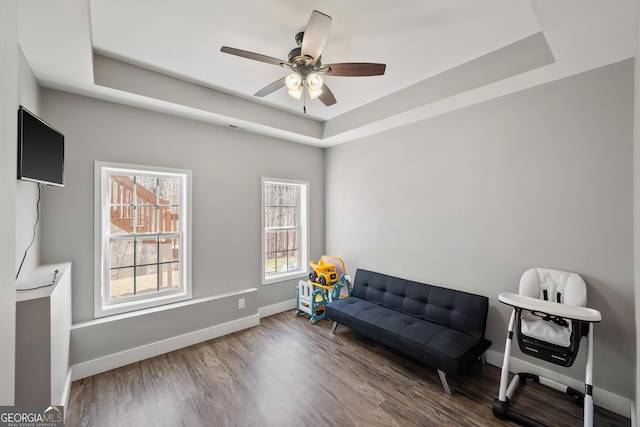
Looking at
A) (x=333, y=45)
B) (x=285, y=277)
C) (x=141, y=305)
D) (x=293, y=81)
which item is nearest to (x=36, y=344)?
(x=141, y=305)

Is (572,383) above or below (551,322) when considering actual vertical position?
below

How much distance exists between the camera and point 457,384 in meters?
2.41

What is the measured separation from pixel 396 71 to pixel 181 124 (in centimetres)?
252

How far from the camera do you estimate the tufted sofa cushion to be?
2.38 m

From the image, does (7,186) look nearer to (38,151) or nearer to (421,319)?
(38,151)

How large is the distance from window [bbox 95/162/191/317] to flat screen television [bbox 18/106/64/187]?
63cm

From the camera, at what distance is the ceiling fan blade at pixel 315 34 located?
5.14ft

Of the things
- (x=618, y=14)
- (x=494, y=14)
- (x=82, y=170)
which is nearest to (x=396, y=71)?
(x=494, y=14)

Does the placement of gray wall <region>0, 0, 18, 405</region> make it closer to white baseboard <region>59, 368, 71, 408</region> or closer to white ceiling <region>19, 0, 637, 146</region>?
white ceiling <region>19, 0, 637, 146</region>

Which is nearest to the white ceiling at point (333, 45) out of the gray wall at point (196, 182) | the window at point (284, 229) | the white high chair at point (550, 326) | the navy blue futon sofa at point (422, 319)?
the gray wall at point (196, 182)

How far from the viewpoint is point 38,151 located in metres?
1.79

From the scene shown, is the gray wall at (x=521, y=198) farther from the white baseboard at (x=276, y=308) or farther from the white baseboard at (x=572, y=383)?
the white baseboard at (x=276, y=308)

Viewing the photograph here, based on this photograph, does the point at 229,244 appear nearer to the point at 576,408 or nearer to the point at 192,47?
the point at 192,47

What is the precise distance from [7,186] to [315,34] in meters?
1.69
